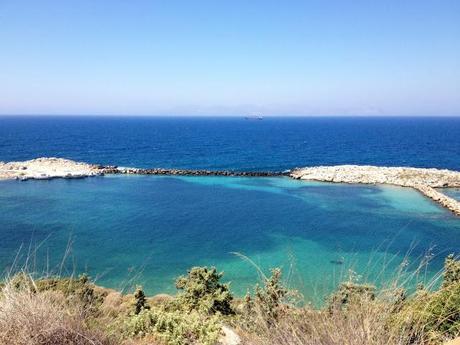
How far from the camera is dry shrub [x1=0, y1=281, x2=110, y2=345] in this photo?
3.69 m

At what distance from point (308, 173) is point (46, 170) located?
42.4 meters

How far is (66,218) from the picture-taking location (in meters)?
35.9

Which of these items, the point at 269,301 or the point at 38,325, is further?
the point at 269,301

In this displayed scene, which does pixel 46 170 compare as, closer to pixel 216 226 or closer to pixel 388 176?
pixel 216 226

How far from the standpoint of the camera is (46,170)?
5841 cm

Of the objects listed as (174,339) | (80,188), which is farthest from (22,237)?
(174,339)

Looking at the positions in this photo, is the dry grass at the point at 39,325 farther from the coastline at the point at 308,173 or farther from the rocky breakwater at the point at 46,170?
the rocky breakwater at the point at 46,170

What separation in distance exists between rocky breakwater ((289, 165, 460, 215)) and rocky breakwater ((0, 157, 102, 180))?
3382 centimetres

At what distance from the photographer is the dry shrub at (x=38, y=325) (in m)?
3.69

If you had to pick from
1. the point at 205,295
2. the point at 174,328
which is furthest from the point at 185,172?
the point at 174,328

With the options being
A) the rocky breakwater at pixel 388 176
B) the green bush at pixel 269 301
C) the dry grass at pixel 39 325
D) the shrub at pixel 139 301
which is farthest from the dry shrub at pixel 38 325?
the rocky breakwater at pixel 388 176

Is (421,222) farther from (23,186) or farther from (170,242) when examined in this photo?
(23,186)

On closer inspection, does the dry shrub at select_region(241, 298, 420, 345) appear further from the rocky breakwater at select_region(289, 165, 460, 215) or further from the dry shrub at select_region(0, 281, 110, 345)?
the rocky breakwater at select_region(289, 165, 460, 215)

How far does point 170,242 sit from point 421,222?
24.2 meters
